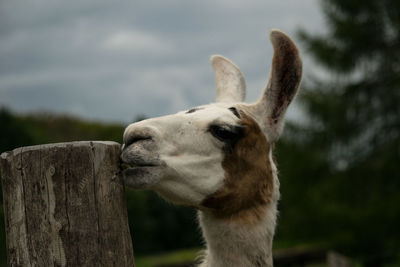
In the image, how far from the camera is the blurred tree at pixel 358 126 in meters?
14.5

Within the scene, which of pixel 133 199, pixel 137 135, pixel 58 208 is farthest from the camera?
pixel 133 199

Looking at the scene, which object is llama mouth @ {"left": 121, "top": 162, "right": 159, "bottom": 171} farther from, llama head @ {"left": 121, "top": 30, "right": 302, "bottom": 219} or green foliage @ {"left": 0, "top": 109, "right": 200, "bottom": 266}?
green foliage @ {"left": 0, "top": 109, "right": 200, "bottom": 266}

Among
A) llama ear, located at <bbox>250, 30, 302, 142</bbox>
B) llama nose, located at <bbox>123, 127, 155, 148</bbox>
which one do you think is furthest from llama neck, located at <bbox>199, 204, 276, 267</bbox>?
llama nose, located at <bbox>123, 127, 155, 148</bbox>

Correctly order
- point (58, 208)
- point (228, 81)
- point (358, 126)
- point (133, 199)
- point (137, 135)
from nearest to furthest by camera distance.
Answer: point (58, 208), point (137, 135), point (228, 81), point (133, 199), point (358, 126)

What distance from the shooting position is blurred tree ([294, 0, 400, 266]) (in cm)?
1450

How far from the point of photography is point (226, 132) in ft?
10.4

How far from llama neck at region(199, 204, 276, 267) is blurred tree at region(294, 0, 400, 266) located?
11.7 meters

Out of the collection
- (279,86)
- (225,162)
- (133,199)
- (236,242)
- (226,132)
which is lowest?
Result: (236,242)

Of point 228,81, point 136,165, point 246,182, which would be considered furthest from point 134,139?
point 228,81

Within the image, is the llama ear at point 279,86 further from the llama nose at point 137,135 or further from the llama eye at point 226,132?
the llama nose at point 137,135

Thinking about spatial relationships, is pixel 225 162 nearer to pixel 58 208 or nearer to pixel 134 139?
pixel 134 139

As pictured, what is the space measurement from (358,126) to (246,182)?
503 inches

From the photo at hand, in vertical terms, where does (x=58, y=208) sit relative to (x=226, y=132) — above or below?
below

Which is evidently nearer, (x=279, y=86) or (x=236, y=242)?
(x=236, y=242)
